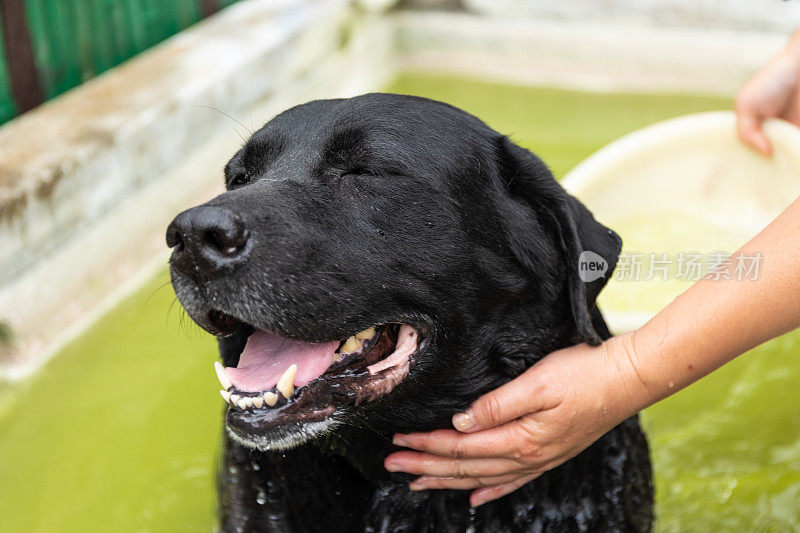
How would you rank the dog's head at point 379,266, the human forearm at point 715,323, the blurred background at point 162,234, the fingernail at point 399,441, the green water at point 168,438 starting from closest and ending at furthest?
the dog's head at point 379,266 < the human forearm at point 715,323 < the fingernail at point 399,441 < the green water at point 168,438 < the blurred background at point 162,234

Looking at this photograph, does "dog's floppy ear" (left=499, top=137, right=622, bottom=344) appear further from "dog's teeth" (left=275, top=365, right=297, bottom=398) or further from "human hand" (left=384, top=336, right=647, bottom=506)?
"dog's teeth" (left=275, top=365, right=297, bottom=398)

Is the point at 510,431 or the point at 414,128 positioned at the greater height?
the point at 414,128

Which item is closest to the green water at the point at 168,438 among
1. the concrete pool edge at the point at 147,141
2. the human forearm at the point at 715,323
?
the concrete pool edge at the point at 147,141

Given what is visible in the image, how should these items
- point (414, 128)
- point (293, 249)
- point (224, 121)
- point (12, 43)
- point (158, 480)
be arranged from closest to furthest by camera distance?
point (293, 249), point (414, 128), point (158, 480), point (12, 43), point (224, 121)

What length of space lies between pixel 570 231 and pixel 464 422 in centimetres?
56

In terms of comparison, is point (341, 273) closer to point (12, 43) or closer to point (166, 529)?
point (166, 529)

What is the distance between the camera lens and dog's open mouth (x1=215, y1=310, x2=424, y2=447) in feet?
6.41

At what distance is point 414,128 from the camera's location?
216 cm

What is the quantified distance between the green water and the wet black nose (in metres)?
1.06

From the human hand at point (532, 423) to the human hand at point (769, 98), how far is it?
1.99 meters

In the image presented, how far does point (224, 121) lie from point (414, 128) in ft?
9.37

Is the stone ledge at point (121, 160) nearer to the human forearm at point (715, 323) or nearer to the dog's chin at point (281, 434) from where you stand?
the dog's chin at point (281, 434)

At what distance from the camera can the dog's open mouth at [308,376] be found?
1.95 metres

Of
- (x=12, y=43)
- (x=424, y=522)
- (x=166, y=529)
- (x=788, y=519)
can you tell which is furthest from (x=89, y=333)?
(x=788, y=519)
